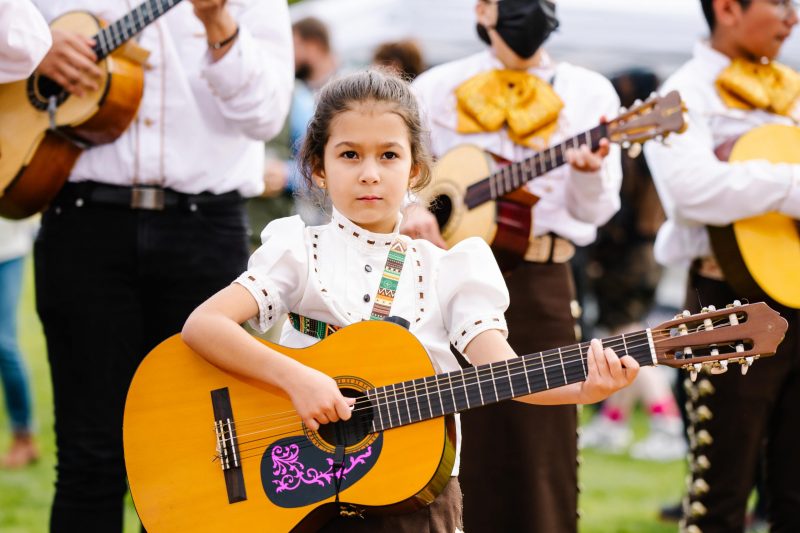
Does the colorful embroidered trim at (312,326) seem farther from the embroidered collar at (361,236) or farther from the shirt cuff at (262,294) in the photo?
the embroidered collar at (361,236)

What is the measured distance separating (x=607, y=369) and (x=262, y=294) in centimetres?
90

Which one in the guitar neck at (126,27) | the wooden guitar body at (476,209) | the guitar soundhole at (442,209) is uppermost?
the guitar neck at (126,27)

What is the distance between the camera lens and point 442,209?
3.83m

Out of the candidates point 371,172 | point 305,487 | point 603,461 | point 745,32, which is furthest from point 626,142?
point 603,461

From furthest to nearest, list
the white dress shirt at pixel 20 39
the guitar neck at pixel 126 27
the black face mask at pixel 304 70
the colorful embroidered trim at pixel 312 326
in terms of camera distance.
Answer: the black face mask at pixel 304 70, the guitar neck at pixel 126 27, the white dress shirt at pixel 20 39, the colorful embroidered trim at pixel 312 326

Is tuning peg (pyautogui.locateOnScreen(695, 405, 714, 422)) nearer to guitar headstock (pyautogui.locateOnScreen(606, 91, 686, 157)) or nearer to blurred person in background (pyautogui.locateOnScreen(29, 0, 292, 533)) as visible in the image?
guitar headstock (pyautogui.locateOnScreen(606, 91, 686, 157))

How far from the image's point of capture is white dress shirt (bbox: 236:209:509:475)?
8.63 ft

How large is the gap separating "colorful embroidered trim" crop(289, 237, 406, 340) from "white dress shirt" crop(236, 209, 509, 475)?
13mm

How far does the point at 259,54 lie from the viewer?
3.35 metres

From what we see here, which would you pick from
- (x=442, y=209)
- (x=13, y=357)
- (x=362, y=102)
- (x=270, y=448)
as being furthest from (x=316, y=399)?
(x=13, y=357)

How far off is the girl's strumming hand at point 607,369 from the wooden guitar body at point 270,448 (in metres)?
0.38

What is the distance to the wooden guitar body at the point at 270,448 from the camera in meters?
2.47

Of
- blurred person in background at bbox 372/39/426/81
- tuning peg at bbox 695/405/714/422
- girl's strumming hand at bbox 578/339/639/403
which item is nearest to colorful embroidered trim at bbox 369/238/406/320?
girl's strumming hand at bbox 578/339/639/403

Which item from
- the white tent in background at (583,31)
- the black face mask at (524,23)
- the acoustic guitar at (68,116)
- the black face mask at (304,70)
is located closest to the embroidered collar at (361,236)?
the acoustic guitar at (68,116)
